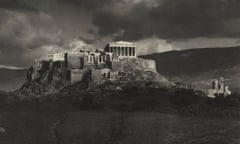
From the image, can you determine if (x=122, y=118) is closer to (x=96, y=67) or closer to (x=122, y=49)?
(x=96, y=67)

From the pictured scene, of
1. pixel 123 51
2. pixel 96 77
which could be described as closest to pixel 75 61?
pixel 96 77

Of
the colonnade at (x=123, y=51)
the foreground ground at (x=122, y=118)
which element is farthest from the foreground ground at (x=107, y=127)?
the colonnade at (x=123, y=51)

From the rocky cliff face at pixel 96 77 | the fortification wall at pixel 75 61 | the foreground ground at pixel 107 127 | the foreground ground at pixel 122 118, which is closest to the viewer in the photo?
the foreground ground at pixel 107 127

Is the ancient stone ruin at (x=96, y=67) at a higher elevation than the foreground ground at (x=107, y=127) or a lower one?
higher

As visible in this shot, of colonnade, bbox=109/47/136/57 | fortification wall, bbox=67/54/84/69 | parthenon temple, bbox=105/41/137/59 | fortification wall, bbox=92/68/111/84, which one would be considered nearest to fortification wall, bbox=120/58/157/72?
parthenon temple, bbox=105/41/137/59

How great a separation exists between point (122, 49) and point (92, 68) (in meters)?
28.0

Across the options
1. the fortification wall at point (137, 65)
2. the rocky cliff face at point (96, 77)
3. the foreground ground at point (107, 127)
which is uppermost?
the fortification wall at point (137, 65)

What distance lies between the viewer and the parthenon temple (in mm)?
196125

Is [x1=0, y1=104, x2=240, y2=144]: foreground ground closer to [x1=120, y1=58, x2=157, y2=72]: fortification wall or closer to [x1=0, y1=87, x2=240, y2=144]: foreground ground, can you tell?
[x1=0, y1=87, x2=240, y2=144]: foreground ground

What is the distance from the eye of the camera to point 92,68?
564 feet

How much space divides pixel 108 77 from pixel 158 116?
51.4 meters

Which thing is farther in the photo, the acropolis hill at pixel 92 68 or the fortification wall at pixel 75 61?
the fortification wall at pixel 75 61

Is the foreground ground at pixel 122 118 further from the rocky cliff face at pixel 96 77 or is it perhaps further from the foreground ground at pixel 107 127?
the rocky cliff face at pixel 96 77

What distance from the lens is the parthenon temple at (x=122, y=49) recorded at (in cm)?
19612
